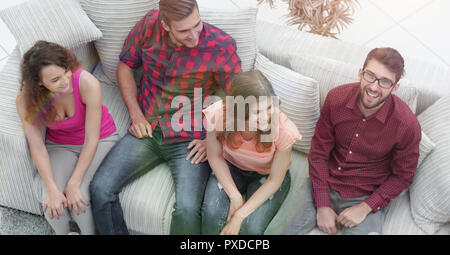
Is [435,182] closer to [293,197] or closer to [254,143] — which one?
[293,197]

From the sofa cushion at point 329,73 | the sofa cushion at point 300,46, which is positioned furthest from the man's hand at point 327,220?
the sofa cushion at point 300,46

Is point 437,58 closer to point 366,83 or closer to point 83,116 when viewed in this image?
point 366,83

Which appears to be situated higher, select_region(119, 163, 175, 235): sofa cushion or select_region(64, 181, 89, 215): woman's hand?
select_region(64, 181, 89, 215): woman's hand

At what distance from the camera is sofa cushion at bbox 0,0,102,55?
170cm

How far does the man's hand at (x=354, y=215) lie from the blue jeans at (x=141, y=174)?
0.52 metres

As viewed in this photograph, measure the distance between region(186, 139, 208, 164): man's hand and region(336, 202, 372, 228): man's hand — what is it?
21.8 inches

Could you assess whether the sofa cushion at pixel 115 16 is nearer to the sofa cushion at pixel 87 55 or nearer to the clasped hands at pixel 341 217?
the sofa cushion at pixel 87 55

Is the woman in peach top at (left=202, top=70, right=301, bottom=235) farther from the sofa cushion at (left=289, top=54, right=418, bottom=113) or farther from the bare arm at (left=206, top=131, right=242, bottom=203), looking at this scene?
the sofa cushion at (left=289, top=54, right=418, bottom=113)

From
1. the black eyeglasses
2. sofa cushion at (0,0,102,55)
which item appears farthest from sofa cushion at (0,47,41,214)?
the black eyeglasses

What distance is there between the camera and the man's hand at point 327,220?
5.09 feet

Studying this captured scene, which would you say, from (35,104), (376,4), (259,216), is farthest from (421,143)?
(376,4)

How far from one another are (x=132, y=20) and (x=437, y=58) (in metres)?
1.78

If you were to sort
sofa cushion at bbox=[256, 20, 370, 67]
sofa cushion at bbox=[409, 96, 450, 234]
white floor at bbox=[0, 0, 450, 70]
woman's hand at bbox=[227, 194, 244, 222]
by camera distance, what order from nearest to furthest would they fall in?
1. sofa cushion at bbox=[409, 96, 450, 234]
2. woman's hand at bbox=[227, 194, 244, 222]
3. sofa cushion at bbox=[256, 20, 370, 67]
4. white floor at bbox=[0, 0, 450, 70]

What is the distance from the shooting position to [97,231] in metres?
1.67
